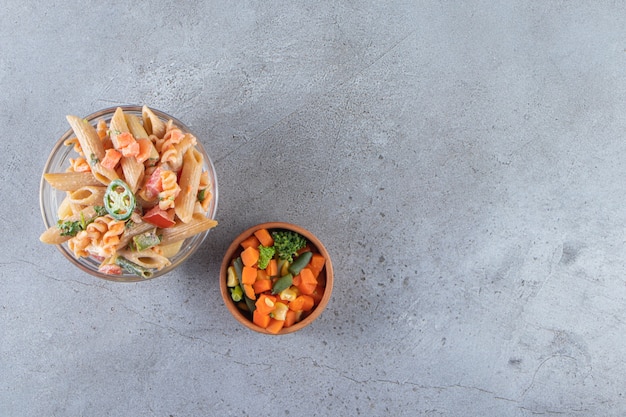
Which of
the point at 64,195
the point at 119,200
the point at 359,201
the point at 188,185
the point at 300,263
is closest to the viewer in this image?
the point at 119,200

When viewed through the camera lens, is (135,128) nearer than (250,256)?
Yes

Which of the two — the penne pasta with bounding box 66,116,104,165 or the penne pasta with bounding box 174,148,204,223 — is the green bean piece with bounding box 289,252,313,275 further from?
the penne pasta with bounding box 66,116,104,165

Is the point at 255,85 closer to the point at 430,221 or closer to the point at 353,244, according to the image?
the point at 353,244

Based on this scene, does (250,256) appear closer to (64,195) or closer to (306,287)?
(306,287)

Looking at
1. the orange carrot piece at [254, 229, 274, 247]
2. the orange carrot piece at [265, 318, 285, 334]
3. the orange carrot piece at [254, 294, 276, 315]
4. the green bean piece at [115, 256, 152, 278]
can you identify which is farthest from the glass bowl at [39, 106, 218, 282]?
the orange carrot piece at [265, 318, 285, 334]

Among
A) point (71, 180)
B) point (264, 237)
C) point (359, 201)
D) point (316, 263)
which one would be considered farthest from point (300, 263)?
point (71, 180)

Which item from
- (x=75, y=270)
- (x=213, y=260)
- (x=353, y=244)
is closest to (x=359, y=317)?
(x=353, y=244)

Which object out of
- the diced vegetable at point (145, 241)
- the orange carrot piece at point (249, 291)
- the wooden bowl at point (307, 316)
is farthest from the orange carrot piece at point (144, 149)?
the orange carrot piece at point (249, 291)
